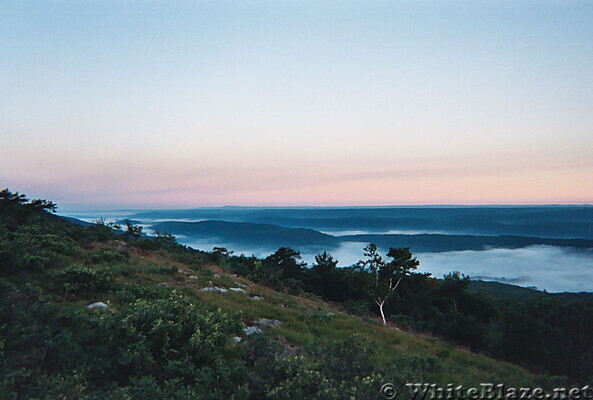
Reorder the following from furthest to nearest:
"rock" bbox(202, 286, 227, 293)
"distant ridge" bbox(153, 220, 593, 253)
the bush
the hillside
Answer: "distant ridge" bbox(153, 220, 593, 253)
"rock" bbox(202, 286, 227, 293)
the bush
the hillside

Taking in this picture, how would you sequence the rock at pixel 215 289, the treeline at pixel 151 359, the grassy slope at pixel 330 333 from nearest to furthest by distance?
the treeline at pixel 151 359 < the grassy slope at pixel 330 333 < the rock at pixel 215 289

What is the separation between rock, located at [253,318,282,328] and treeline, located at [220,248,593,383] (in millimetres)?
8343

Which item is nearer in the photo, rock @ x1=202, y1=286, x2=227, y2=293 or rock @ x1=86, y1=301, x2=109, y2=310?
rock @ x1=86, y1=301, x2=109, y2=310

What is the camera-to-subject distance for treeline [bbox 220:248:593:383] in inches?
619

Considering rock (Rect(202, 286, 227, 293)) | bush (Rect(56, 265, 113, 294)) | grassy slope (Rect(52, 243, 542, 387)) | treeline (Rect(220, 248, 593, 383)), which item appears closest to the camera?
grassy slope (Rect(52, 243, 542, 387))

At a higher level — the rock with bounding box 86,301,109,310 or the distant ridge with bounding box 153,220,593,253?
the rock with bounding box 86,301,109,310

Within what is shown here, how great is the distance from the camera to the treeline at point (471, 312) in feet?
51.6

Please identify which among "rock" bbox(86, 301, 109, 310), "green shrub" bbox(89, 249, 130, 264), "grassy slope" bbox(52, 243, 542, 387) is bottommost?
"grassy slope" bbox(52, 243, 542, 387)

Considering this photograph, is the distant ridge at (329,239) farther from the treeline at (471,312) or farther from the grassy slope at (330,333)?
the grassy slope at (330,333)

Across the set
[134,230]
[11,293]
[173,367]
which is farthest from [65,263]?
[134,230]

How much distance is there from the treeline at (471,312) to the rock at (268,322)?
8343mm

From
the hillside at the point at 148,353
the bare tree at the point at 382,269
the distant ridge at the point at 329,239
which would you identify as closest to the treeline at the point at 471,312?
the bare tree at the point at 382,269

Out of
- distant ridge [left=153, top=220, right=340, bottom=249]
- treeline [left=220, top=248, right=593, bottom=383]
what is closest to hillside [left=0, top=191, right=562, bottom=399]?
treeline [left=220, top=248, right=593, bottom=383]

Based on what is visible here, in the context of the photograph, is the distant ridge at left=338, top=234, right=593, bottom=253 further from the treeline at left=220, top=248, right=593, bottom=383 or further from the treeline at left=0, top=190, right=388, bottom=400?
the treeline at left=0, top=190, right=388, bottom=400
